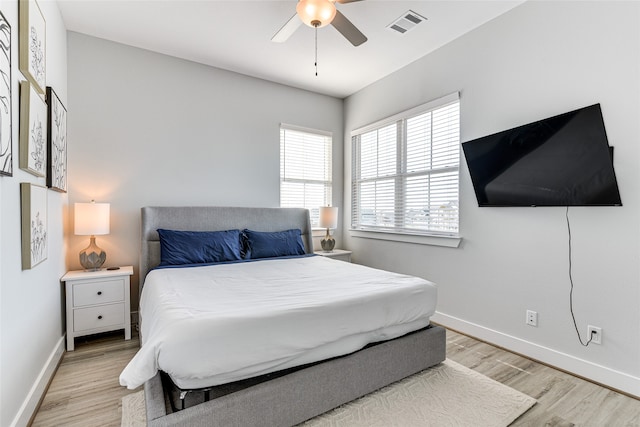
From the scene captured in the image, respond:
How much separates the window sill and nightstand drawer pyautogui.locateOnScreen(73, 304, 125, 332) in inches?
117

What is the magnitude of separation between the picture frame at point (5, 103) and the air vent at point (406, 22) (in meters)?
2.73

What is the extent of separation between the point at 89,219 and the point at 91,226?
7cm

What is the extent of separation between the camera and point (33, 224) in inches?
72.9

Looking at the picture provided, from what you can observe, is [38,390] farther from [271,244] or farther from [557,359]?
[557,359]

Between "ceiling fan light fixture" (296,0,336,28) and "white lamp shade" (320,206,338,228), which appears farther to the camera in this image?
"white lamp shade" (320,206,338,228)

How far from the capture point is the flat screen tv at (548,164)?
2109 millimetres

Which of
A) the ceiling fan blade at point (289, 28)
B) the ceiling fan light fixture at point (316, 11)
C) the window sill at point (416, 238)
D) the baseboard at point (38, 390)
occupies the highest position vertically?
the ceiling fan blade at point (289, 28)

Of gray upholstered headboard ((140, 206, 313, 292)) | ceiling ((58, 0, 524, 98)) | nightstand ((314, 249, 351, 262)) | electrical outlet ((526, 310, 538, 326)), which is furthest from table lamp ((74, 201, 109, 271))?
electrical outlet ((526, 310, 538, 326))

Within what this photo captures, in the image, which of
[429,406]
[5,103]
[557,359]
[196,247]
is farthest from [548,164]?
[5,103]

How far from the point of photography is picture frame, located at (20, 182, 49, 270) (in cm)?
174

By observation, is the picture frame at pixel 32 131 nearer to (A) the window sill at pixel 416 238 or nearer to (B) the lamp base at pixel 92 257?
(B) the lamp base at pixel 92 257

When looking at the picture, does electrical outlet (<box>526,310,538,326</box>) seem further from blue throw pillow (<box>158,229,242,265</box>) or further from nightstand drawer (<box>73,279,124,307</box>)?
nightstand drawer (<box>73,279,124,307</box>)

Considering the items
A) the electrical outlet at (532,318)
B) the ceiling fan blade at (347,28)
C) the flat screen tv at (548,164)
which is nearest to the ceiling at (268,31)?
the ceiling fan blade at (347,28)

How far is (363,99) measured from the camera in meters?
4.50
